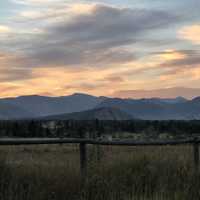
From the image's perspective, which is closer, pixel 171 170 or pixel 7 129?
pixel 171 170

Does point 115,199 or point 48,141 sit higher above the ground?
point 48,141

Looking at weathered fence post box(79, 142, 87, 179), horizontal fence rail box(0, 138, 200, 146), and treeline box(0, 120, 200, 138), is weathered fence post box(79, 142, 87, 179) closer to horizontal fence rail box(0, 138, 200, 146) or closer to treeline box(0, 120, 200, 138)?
horizontal fence rail box(0, 138, 200, 146)

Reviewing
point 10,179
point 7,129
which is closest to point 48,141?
point 10,179

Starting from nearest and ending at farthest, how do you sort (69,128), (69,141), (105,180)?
1. (105,180)
2. (69,141)
3. (69,128)

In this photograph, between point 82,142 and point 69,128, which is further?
point 69,128

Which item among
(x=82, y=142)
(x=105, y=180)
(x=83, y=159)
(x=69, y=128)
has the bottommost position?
(x=105, y=180)

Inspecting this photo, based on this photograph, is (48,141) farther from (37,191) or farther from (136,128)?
(136,128)

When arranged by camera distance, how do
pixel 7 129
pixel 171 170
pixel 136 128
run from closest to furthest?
pixel 171 170
pixel 7 129
pixel 136 128

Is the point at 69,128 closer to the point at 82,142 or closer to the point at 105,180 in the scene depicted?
the point at 82,142

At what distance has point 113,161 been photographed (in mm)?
11562

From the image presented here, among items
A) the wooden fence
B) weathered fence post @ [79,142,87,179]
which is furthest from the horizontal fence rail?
weathered fence post @ [79,142,87,179]

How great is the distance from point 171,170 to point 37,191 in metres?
3.01

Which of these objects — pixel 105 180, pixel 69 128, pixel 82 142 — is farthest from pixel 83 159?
pixel 69 128

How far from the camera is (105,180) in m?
9.91
